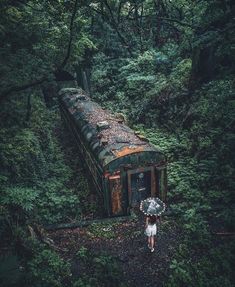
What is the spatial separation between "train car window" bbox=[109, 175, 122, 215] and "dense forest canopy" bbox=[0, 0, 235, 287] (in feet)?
3.06

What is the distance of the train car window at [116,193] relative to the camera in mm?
8656

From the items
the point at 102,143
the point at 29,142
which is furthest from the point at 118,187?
the point at 29,142

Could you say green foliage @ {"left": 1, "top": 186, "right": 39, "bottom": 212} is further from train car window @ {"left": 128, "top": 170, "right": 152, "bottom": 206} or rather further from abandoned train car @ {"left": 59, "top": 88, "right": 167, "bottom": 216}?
train car window @ {"left": 128, "top": 170, "right": 152, "bottom": 206}

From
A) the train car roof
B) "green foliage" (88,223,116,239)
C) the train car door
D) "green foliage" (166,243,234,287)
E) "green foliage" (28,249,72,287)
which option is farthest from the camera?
the train car door

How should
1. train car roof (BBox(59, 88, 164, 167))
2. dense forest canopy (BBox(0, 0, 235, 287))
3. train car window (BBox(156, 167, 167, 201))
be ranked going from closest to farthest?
dense forest canopy (BBox(0, 0, 235, 287)) < train car roof (BBox(59, 88, 164, 167)) < train car window (BBox(156, 167, 167, 201))

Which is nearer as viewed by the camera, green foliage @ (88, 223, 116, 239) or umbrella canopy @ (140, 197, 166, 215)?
umbrella canopy @ (140, 197, 166, 215)

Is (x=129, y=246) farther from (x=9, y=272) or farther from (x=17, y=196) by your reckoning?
(x=9, y=272)

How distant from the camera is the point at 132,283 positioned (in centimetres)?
698

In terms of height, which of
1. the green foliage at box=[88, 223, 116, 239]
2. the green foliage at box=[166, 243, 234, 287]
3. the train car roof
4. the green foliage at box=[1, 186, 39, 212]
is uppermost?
the train car roof

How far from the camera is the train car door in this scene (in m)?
8.98

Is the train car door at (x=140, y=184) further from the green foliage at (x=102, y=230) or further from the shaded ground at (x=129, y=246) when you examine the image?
the green foliage at (x=102, y=230)

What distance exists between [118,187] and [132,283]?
2786 millimetres

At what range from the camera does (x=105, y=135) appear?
9.95m

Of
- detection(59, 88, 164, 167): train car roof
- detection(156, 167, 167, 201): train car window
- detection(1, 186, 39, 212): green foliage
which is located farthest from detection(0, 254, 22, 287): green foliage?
detection(156, 167, 167, 201): train car window
